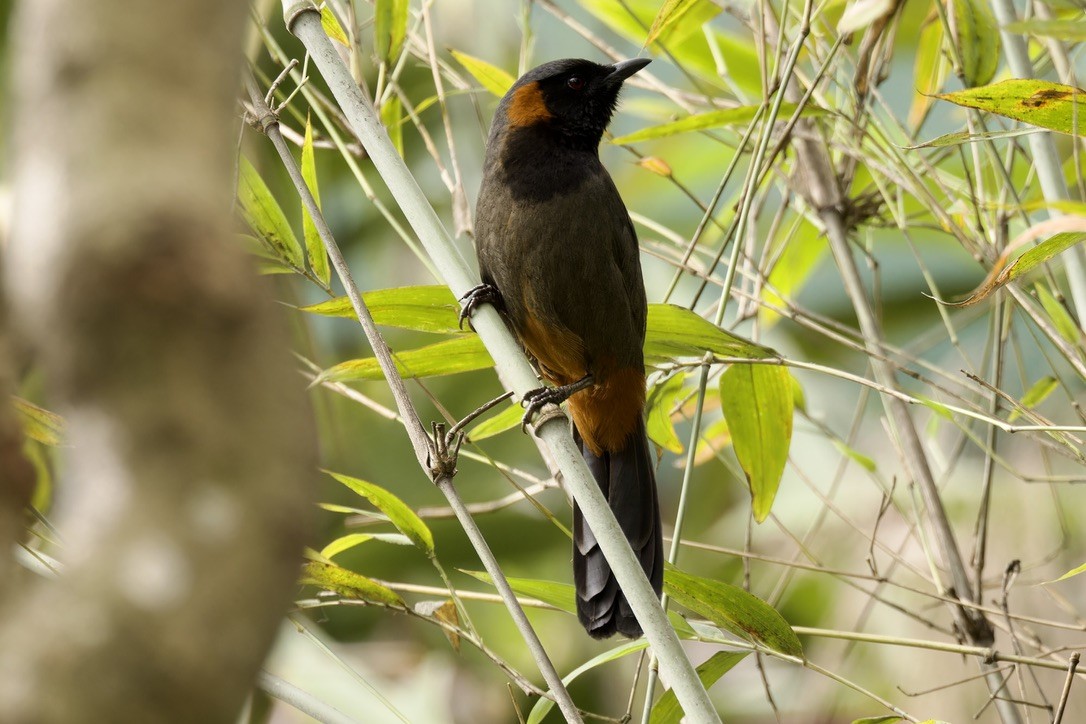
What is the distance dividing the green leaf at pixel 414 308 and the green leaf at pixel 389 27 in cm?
45

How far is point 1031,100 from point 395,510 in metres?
1.11

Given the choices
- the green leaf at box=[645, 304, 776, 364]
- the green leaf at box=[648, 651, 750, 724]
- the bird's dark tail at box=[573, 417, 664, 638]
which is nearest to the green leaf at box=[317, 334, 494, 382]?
the green leaf at box=[645, 304, 776, 364]

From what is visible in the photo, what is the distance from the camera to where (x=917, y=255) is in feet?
6.73

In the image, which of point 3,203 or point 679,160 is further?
point 679,160

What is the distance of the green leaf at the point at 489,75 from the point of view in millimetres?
2391

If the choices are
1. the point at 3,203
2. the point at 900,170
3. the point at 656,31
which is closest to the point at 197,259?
the point at 656,31

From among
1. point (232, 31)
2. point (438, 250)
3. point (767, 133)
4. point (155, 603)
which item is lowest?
point (155, 603)

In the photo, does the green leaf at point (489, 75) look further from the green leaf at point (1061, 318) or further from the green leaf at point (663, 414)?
the green leaf at point (1061, 318)

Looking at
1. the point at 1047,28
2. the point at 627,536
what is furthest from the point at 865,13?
the point at 627,536

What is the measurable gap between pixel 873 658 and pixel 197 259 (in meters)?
3.89

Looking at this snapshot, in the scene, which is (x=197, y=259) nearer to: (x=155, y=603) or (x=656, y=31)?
(x=155, y=603)

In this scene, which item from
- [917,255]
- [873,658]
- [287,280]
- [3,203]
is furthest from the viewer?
[873,658]

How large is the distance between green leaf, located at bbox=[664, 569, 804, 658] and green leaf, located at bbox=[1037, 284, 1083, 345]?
0.77m

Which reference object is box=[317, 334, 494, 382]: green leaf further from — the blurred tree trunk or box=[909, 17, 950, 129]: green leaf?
the blurred tree trunk
